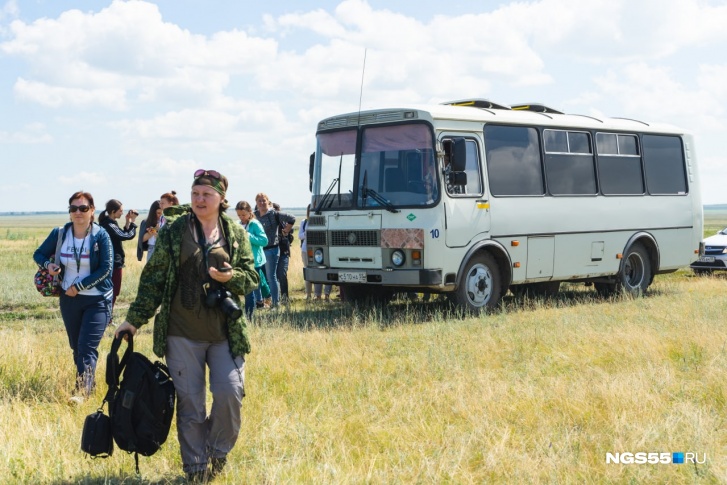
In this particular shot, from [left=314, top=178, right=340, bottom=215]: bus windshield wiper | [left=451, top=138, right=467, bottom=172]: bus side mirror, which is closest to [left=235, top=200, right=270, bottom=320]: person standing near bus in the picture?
[left=314, top=178, right=340, bottom=215]: bus windshield wiper

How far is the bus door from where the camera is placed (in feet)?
39.6

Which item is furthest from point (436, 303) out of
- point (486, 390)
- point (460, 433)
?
point (460, 433)

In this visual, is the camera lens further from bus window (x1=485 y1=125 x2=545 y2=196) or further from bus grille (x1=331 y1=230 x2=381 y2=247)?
bus window (x1=485 y1=125 x2=545 y2=196)

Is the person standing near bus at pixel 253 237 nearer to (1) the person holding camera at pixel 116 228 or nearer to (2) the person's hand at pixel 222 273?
(1) the person holding camera at pixel 116 228

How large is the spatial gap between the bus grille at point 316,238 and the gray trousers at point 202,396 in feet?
25.1

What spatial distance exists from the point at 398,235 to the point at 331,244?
1224 mm

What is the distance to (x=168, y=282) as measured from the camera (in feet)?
17.3

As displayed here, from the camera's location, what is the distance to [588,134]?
15.0 metres

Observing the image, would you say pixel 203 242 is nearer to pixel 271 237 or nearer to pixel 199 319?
pixel 199 319

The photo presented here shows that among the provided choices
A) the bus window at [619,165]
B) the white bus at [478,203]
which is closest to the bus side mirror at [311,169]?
the white bus at [478,203]

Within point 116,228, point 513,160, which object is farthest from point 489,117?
point 116,228

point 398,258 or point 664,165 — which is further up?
point 664,165

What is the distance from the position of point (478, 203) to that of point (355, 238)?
5.88ft

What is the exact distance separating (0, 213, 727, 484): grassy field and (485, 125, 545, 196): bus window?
244 centimetres
